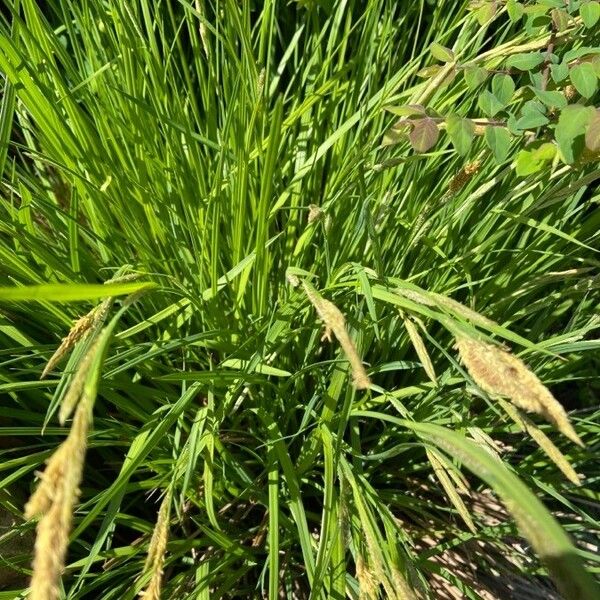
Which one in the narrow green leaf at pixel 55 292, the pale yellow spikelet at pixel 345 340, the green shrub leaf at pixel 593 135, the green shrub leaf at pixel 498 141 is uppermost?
the green shrub leaf at pixel 498 141

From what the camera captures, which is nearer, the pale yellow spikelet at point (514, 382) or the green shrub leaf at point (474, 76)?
the pale yellow spikelet at point (514, 382)

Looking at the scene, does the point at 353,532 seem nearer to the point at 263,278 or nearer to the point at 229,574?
the point at 229,574

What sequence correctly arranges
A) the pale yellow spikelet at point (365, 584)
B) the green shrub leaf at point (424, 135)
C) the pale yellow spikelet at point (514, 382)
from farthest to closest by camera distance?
the green shrub leaf at point (424, 135) → the pale yellow spikelet at point (365, 584) → the pale yellow spikelet at point (514, 382)

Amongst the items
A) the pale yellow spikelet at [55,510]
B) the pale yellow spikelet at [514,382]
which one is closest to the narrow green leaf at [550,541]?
the pale yellow spikelet at [514,382]

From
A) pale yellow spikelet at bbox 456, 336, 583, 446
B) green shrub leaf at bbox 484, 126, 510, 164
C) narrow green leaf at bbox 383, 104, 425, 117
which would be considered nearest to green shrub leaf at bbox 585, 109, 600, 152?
green shrub leaf at bbox 484, 126, 510, 164

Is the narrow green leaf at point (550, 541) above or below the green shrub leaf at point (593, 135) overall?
below

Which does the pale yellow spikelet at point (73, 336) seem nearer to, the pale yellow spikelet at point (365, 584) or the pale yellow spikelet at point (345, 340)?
the pale yellow spikelet at point (345, 340)

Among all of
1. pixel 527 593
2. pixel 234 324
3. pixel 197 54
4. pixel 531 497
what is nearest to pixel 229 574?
pixel 234 324
